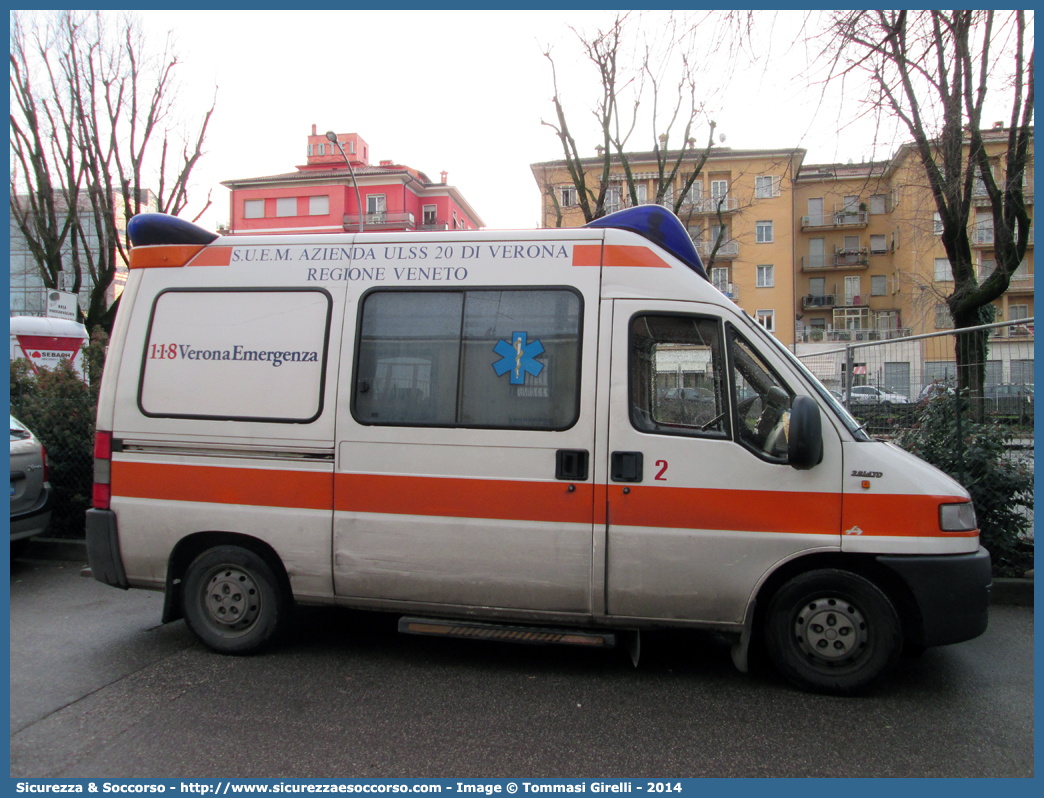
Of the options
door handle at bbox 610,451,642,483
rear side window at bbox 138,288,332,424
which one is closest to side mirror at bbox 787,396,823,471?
door handle at bbox 610,451,642,483

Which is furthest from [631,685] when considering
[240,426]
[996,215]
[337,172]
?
[337,172]

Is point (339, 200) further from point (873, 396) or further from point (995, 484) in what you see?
point (995, 484)

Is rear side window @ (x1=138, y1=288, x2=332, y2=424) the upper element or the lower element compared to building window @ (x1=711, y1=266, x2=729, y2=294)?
lower

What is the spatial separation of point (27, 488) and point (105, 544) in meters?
2.82

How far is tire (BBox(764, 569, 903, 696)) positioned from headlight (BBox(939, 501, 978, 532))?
20.1 inches

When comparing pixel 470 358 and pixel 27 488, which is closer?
pixel 470 358

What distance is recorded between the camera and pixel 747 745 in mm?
3211

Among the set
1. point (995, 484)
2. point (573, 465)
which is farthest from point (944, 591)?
point (995, 484)

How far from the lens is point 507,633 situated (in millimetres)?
3926

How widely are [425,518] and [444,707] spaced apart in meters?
1.03

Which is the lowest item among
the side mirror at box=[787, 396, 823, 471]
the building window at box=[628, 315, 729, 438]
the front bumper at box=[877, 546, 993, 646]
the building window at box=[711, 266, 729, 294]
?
the front bumper at box=[877, 546, 993, 646]

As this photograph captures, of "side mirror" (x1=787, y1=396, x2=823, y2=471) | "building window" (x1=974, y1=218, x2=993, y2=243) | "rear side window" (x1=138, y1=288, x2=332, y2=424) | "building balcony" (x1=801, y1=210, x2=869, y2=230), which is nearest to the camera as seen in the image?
"side mirror" (x1=787, y1=396, x2=823, y2=471)

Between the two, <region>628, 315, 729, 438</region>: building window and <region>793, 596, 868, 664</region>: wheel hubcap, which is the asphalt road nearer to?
<region>793, 596, 868, 664</region>: wheel hubcap

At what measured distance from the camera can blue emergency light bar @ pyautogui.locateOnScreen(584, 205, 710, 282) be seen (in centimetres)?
403
